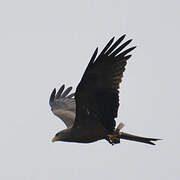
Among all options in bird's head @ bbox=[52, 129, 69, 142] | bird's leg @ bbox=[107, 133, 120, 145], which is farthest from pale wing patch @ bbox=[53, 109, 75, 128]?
bird's leg @ bbox=[107, 133, 120, 145]

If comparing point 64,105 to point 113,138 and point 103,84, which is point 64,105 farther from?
point 103,84

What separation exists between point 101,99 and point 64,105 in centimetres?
344

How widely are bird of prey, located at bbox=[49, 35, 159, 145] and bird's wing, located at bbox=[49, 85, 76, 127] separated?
4.32ft

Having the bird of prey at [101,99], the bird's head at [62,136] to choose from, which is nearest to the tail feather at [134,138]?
the bird of prey at [101,99]

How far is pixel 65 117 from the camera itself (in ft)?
43.1

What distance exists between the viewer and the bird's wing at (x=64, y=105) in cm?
1315

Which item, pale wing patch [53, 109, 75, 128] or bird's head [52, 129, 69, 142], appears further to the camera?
pale wing patch [53, 109, 75, 128]

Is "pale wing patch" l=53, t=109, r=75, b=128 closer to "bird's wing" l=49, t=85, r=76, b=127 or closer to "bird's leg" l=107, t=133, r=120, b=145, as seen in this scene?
"bird's wing" l=49, t=85, r=76, b=127

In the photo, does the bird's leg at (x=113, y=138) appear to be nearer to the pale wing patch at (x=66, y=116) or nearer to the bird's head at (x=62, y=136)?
the bird's head at (x=62, y=136)

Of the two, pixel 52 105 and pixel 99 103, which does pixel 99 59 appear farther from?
pixel 52 105

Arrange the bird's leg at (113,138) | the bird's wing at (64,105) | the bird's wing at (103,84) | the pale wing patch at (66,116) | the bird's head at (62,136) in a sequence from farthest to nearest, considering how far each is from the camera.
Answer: the bird's wing at (64,105) < the pale wing patch at (66,116) < the bird's head at (62,136) < the bird's leg at (113,138) < the bird's wing at (103,84)

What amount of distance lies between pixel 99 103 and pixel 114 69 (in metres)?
0.62

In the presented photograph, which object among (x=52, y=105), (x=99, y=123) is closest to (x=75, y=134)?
(x=99, y=123)

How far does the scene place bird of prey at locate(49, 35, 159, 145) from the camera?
1074cm
